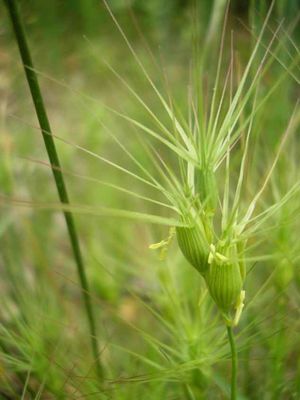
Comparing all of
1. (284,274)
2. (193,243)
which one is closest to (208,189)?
(193,243)

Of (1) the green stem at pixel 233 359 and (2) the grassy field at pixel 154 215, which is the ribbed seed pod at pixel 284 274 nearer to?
(2) the grassy field at pixel 154 215

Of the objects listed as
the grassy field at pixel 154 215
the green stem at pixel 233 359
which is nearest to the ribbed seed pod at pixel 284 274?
the grassy field at pixel 154 215

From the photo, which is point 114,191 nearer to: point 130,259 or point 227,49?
point 130,259

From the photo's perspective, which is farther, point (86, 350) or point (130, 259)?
point (130, 259)

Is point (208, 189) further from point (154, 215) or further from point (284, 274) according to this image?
point (284, 274)

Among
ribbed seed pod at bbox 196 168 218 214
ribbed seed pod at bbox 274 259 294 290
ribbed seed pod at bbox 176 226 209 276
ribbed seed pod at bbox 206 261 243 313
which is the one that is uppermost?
ribbed seed pod at bbox 196 168 218 214

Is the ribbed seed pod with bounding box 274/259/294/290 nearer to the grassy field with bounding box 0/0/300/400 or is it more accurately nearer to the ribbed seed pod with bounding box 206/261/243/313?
the grassy field with bounding box 0/0/300/400

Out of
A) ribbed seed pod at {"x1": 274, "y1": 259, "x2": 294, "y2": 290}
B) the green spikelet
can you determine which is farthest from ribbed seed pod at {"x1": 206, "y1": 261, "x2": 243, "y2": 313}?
ribbed seed pod at {"x1": 274, "y1": 259, "x2": 294, "y2": 290}

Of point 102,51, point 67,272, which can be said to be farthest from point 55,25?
point 67,272

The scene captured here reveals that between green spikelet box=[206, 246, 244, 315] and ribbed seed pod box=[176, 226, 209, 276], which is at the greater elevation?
ribbed seed pod box=[176, 226, 209, 276]
